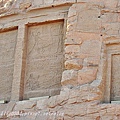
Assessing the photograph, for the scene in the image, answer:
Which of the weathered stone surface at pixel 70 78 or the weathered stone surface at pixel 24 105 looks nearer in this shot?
the weathered stone surface at pixel 70 78

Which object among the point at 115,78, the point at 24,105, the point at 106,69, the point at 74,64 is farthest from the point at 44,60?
the point at 115,78

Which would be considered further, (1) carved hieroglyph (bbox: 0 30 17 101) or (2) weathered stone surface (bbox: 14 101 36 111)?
(1) carved hieroglyph (bbox: 0 30 17 101)

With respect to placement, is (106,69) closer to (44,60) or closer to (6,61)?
(44,60)

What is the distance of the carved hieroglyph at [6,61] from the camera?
8.43m

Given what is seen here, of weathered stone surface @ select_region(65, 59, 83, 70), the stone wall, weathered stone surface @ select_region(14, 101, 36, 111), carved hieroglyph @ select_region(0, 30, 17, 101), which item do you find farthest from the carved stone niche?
carved hieroglyph @ select_region(0, 30, 17, 101)

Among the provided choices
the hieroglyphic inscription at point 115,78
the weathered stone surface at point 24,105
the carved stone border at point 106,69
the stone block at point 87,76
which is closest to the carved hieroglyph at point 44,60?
the weathered stone surface at point 24,105

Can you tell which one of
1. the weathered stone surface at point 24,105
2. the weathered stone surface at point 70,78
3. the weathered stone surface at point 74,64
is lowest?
the weathered stone surface at point 24,105

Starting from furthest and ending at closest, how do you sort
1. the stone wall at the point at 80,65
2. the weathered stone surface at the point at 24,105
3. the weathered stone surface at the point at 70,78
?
the weathered stone surface at the point at 24,105
the weathered stone surface at the point at 70,78
the stone wall at the point at 80,65

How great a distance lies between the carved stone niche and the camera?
25.0 feet

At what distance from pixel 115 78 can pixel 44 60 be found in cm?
127

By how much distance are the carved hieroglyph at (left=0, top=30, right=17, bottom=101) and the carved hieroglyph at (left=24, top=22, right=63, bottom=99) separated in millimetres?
314

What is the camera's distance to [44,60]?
827 cm

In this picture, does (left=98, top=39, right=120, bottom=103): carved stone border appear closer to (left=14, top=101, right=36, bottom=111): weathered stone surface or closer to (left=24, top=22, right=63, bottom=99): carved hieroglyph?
(left=24, top=22, right=63, bottom=99): carved hieroglyph

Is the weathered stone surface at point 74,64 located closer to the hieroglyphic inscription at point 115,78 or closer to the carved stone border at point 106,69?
the carved stone border at point 106,69
